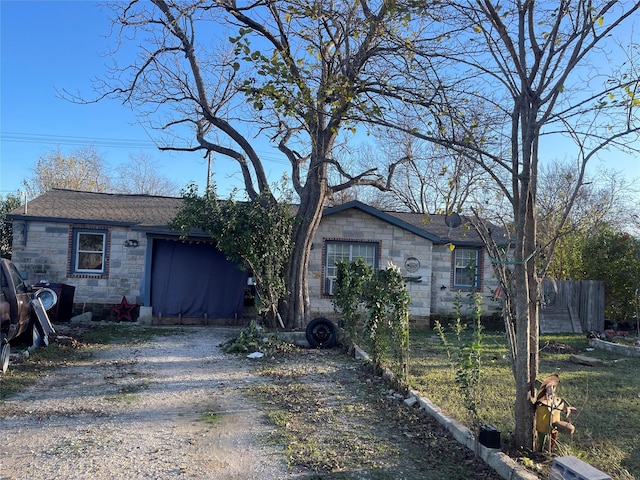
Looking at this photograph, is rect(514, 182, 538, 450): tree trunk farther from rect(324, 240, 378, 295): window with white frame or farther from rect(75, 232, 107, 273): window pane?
rect(75, 232, 107, 273): window pane

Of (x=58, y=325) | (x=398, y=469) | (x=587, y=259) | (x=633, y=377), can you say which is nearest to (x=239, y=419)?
(x=398, y=469)

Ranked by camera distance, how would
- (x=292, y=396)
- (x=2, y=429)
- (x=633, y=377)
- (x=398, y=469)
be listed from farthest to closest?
(x=633, y=377) → (x=292, y=396) → (x=2, y=429) → (x=398, y=469)

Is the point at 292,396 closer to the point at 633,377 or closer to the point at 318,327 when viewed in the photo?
the point at 318,327

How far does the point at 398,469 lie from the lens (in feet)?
14.3

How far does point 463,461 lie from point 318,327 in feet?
20.2

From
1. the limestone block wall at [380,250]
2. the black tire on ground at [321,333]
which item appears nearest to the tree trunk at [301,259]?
the black tire on ground at [321,333]

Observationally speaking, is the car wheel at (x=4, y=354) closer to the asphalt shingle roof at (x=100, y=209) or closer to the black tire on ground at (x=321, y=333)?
the black tire on ground at (x=321, y=333)

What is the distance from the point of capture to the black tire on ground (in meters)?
10.5

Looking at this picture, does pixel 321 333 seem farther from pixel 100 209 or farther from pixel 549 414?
pixel 100 209

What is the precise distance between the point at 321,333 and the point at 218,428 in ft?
17.6

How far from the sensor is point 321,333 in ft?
34.6

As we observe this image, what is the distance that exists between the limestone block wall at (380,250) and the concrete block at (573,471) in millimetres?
A: 10669

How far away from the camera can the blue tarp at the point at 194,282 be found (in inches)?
544

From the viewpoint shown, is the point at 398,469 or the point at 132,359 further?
the point at 132,359
